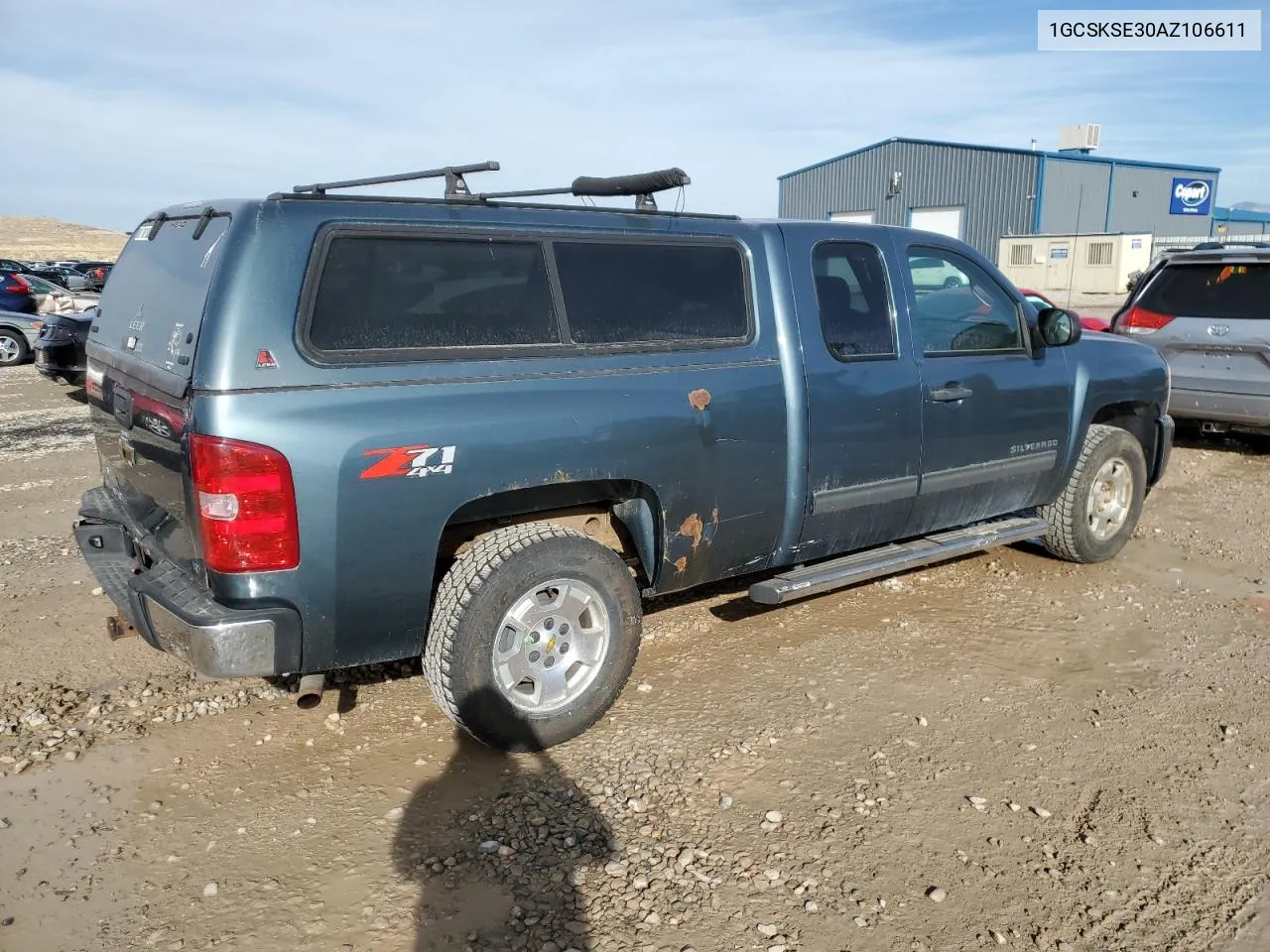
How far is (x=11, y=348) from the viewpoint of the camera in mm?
Result: 15391

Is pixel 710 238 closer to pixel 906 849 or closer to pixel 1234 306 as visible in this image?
pixel 906 849

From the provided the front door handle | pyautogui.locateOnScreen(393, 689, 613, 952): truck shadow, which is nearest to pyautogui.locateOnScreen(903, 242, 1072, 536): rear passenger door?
the front door handle

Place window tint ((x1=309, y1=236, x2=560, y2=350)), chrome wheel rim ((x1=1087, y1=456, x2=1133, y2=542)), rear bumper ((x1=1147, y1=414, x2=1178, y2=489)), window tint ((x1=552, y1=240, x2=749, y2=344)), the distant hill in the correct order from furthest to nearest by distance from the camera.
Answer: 1. the distant hill
2. rear bumper ((x1=1147, y1=414, x2=1178, y2=489))
3. chrome wheel rim ((x1=1087, y1=456, x2=1133, y2=542))
4. window tint ((x1=552, y1=240, x2=749, y2=344))
5. window tint ((x1=309, y1=236, x2=560, y2=350))

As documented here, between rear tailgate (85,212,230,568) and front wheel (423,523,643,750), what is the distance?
37.0 inches

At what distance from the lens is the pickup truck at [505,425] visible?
2.94 m

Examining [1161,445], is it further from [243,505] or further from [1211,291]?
[243,505]

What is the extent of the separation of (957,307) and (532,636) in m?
2.89

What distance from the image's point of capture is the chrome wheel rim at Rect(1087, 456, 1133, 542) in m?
5.64

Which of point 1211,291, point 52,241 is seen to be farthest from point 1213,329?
point 52,241

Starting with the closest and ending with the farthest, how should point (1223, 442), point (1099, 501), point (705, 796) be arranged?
point (705, 796) → point (1099, 501) → point (1223, 442)

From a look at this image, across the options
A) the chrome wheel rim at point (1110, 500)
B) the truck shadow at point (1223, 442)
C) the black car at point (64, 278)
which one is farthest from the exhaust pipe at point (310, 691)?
the black car at point (64, 278)

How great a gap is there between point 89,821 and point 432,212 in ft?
7.86

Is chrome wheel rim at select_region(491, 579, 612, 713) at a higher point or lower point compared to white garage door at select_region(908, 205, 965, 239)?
lower

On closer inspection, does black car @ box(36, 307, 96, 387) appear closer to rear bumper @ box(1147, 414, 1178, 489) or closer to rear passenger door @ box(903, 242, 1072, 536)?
rear passenger door @ box(903, 242, 1072, 536)
